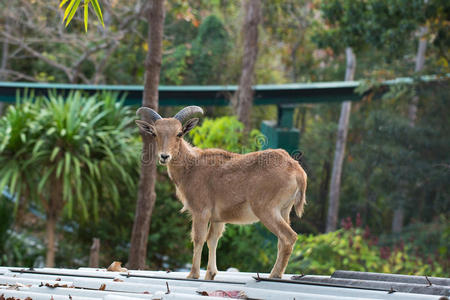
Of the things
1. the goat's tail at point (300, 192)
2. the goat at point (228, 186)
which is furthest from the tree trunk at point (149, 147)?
the goat's tail at point (300, 192)

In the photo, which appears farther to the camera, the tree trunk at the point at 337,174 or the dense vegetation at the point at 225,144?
the tree trunk at the point at 337,174

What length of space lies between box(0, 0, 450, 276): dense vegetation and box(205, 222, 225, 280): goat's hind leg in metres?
1.66

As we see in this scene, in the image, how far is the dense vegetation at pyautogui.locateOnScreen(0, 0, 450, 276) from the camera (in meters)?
11.1

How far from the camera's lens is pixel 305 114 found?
2456 centimetres

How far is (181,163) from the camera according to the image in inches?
205

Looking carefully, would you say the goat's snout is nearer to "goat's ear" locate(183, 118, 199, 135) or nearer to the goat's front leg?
"goat's ear" locate(183, 118, 199, 135)

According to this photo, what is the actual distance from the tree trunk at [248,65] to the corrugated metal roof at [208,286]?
7732 millimetres

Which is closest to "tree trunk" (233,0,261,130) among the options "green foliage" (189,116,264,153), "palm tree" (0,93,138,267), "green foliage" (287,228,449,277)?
"green foliage" (189,116,264,153)

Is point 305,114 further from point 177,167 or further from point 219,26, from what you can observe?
point 177,167

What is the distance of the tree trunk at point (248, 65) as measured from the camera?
42.6 ft

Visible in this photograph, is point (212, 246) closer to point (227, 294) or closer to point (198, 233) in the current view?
point (198, 233)

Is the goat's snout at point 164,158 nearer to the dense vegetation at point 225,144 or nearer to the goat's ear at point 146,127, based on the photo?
the goat's ear at point 146,127

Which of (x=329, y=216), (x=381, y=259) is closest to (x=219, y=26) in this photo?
(x=329, y=216)

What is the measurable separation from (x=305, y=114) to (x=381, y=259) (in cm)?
1281
